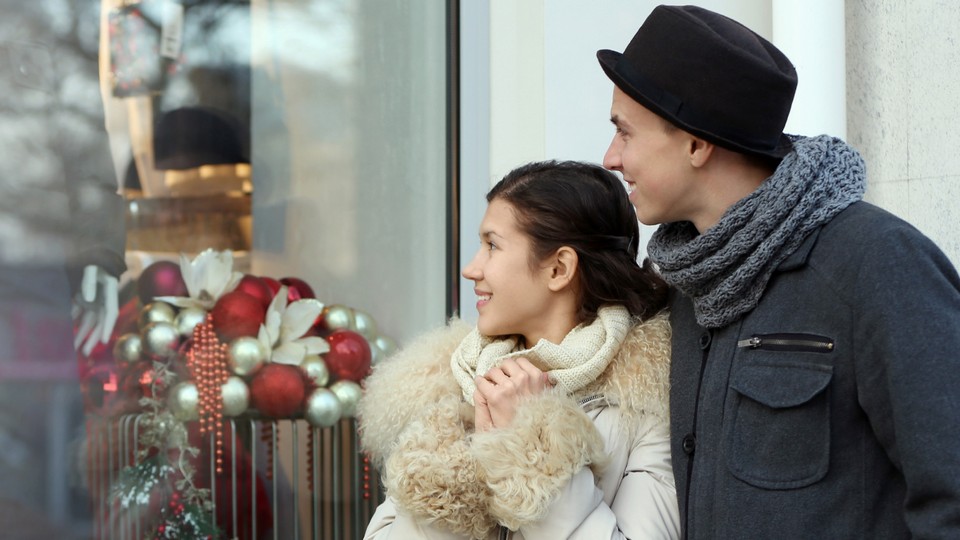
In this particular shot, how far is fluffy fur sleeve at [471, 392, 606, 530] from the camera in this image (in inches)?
81.7

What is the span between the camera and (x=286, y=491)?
333 cm

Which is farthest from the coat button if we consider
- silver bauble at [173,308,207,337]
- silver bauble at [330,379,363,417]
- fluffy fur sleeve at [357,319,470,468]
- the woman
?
silver bauble at [173,308,207,337]

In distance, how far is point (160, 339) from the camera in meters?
3.13

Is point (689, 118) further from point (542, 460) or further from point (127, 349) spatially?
point (127, 349)

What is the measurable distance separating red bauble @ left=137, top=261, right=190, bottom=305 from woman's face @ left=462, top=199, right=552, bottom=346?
1.09 m

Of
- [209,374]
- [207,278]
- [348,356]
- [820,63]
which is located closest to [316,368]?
[348,356]

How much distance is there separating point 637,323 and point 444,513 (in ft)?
1.92

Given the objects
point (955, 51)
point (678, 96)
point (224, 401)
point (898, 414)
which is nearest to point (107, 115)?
point (224, 401)

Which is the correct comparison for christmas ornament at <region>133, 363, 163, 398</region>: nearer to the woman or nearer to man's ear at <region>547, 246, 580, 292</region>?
the woman

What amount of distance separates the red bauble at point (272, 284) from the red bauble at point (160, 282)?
9.4 inches

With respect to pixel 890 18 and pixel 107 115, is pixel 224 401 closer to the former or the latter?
pixel 107 115

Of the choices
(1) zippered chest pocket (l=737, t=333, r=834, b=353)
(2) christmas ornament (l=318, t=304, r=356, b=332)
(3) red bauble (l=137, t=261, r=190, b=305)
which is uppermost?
(1) zippered chest pocket (l=737, t=333, r=834, b=353)

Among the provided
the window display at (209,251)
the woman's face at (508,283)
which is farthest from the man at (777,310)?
the window display at (209,251)

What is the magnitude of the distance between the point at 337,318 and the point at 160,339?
1.86 feet
